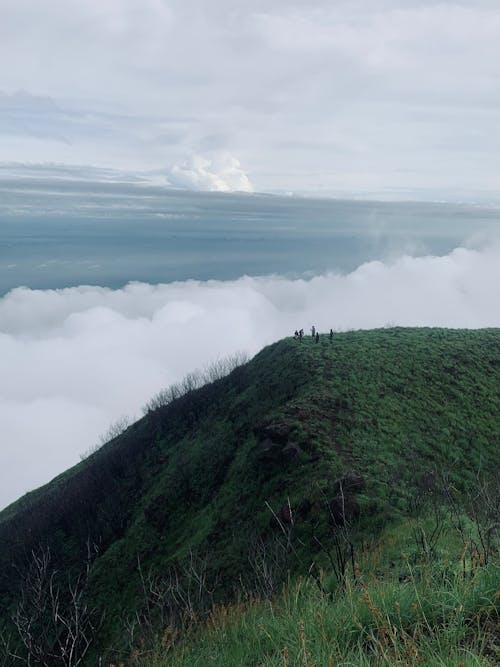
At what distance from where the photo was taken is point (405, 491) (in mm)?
27406

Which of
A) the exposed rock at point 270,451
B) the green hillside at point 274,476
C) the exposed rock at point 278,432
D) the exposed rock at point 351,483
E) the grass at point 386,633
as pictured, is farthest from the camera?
the exposed rock at point 278,432

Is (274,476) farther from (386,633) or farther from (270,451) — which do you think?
(386,633)

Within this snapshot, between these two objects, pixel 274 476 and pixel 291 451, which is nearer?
pixel 291 451

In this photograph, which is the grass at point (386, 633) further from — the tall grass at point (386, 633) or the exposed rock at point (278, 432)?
the exposed rock at point (278, 432)

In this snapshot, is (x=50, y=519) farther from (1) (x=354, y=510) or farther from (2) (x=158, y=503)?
(1) (x=354, y=510)

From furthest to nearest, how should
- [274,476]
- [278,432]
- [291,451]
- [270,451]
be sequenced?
[278,432] < [270,451] < [274,476] < [291,451]

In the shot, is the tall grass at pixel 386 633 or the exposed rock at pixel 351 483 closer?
the tall grass at pixel 386 633

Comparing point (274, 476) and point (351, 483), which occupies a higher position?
point (351, 483)

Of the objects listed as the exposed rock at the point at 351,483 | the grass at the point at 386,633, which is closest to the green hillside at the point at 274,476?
the exposed rock at the point at 351,483

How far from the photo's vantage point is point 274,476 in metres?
34.8

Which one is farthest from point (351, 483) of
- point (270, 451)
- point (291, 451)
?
point (270, 451)

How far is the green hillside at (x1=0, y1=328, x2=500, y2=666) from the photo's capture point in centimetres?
2589

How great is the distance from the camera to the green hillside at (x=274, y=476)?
84.9ft

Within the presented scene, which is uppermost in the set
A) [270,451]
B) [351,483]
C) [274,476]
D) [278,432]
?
[351,483]
